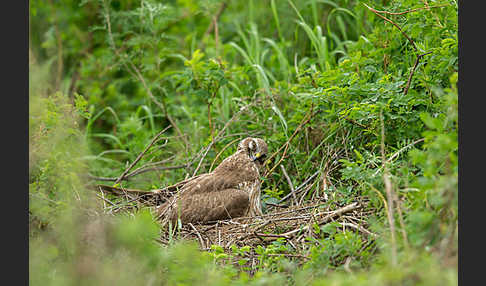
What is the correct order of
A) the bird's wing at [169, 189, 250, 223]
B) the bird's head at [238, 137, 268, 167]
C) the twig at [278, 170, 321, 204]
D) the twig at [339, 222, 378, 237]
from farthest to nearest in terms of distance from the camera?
1. the bird's head at [238, 137, 268, 167]
2. the twig at [278, 170, 321, 204]
3. the bird's wing at [169, 189, 250, 223]
4. the twig at [339, 222, 378, 237]

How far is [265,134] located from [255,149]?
0.66 m

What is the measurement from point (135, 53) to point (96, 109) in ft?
5.29

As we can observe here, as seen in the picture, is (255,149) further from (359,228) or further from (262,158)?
(359,228)

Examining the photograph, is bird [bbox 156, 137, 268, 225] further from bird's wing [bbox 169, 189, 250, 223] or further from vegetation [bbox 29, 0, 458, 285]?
vegetation [bbox 29, 0, 458, 285]

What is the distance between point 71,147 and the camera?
14.6 feet

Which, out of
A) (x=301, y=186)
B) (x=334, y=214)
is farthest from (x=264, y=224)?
(x=301, y=186)

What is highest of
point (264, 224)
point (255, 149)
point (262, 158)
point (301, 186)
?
point (255, 149)

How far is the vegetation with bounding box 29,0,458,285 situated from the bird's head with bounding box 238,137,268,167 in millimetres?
253

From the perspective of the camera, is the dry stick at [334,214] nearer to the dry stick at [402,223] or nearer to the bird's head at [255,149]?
the dry stick at [402,223]

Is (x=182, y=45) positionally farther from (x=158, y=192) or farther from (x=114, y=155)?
(x=158, y=192)

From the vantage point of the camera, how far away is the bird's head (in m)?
5.88

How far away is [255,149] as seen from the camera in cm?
592

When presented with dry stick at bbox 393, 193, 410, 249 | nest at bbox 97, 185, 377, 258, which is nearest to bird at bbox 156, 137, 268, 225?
nest at bbox 97, 185, 377, 258

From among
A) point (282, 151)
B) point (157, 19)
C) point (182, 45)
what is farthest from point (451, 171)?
point (182, 45)
